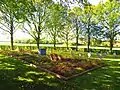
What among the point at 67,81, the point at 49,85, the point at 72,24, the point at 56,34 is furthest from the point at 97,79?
the point at 72,24

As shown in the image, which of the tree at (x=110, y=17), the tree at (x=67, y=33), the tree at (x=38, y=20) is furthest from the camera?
the tree at (x=67, y=33)

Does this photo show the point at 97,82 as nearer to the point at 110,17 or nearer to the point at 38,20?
the point at 38,20

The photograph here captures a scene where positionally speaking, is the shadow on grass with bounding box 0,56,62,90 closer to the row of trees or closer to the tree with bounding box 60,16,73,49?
the row of trees

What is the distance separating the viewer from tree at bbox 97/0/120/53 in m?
50.1

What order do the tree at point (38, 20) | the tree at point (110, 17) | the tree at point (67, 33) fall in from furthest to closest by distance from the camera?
the tree at point (67, 33) → the tree at point (110, 17) → the tree at point (38, 20)

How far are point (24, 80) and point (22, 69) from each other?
3002 millimetres

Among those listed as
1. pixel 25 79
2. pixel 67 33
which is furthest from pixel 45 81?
pixel 67 33

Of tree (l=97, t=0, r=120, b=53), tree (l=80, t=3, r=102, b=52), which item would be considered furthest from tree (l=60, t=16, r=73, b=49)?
tree (l=97, t=0, r=120, b=53)

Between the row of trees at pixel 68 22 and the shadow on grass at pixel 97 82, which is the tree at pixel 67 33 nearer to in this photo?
the row of trees at pixel 68 22

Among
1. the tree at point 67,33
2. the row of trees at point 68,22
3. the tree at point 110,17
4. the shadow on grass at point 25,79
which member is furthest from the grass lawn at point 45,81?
the tree at point 67,33

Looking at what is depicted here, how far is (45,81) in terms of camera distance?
1440cm

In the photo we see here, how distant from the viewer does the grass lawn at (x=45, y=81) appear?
13.3 m

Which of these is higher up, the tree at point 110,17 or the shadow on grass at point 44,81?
the tree at point 110,17

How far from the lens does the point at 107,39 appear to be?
54719 mm
